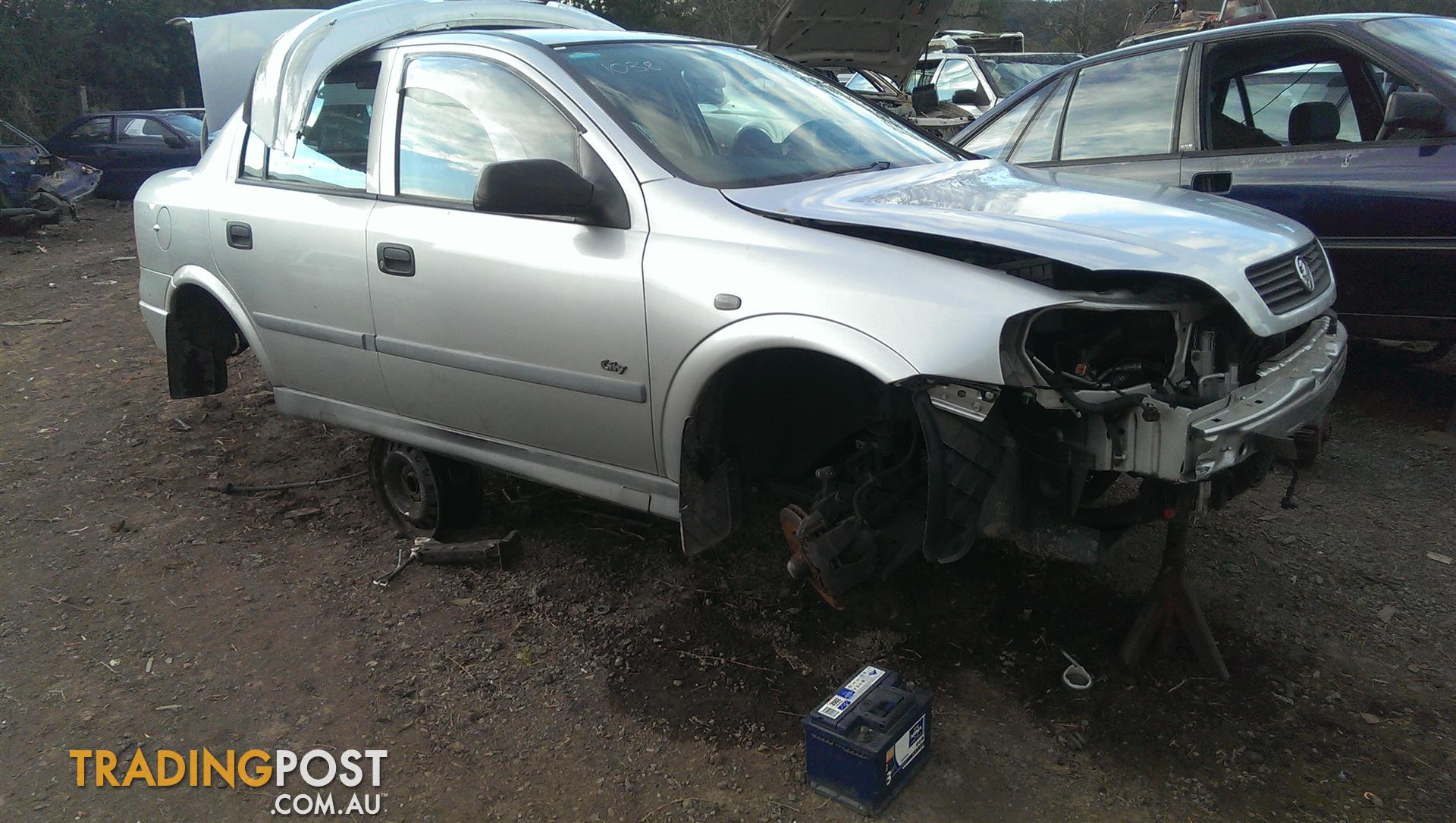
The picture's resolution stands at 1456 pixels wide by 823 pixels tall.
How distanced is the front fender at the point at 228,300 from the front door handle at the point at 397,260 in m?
0.90

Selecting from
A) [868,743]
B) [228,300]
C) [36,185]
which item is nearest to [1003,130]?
[228,300]

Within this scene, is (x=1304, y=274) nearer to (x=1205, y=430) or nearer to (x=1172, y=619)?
(x=1205, y=430)

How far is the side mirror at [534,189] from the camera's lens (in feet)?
8.99

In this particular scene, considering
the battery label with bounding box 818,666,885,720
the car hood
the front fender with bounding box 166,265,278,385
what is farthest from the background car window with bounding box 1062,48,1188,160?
the front fender with bounding box 166,265,278,385

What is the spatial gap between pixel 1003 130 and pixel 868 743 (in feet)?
13.0

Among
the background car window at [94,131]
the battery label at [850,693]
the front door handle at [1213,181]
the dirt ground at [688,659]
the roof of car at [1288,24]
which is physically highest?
the roof of car at [1288,24]

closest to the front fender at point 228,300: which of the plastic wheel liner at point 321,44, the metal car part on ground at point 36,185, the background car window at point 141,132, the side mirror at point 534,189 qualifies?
the plastic wheel liner at point 321,44

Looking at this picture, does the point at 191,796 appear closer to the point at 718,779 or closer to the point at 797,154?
the point at 718,779

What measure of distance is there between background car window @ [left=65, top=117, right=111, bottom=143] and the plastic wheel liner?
14762 millimetres

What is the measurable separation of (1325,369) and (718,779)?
1.83 meters

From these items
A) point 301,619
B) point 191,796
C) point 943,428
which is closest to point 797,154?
point 943,428

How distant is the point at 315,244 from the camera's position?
3621mm

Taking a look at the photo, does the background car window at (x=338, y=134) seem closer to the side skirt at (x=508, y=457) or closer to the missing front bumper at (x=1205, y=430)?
the side skirt at (x=508, y=457)

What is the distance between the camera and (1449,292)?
4023 millimetres
